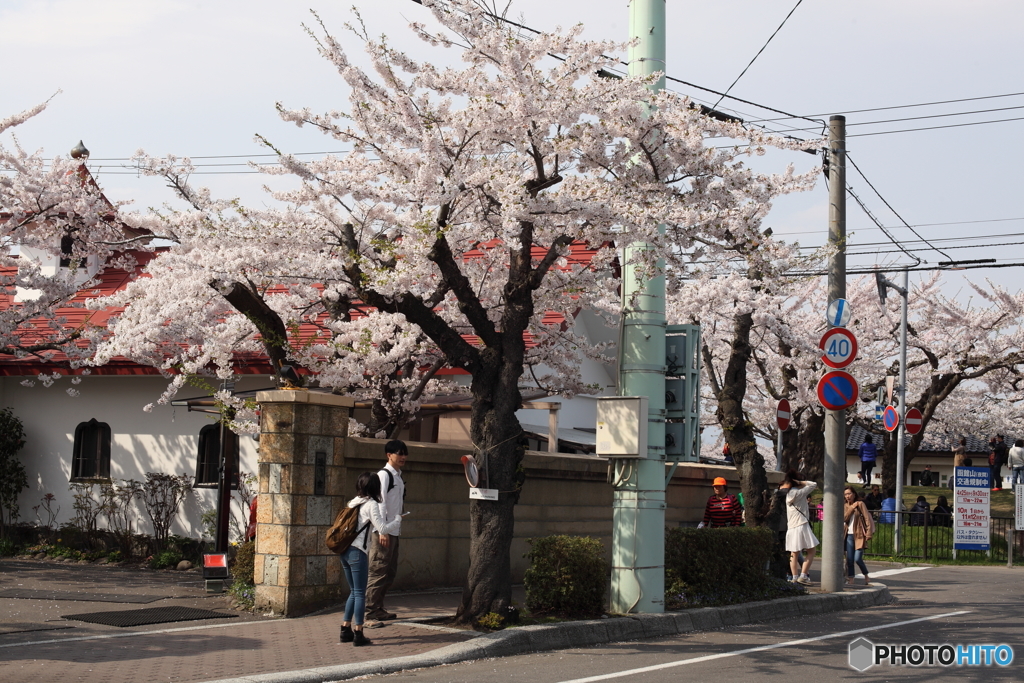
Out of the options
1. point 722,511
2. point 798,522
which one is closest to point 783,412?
point 798,522

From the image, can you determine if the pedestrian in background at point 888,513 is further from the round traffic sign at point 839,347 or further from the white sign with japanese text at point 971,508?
the round traffic sign at point 839,347

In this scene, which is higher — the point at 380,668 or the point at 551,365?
the point at 551,365

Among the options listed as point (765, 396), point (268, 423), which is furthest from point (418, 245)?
point (765, 396)

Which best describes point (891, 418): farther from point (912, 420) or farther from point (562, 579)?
point (562, 579)

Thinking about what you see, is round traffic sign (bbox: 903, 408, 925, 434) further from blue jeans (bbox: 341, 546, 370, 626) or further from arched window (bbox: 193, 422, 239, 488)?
blue jeans (bbox: 341, 546, 370, 626)

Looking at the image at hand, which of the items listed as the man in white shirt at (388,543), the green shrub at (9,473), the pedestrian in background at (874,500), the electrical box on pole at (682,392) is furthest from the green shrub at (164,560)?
the pedestrian in background at (874,500)

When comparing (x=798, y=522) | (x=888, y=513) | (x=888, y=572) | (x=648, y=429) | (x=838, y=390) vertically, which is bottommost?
(x=888, y=572)

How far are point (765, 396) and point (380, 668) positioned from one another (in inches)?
1038

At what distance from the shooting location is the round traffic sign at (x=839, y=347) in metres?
14.1

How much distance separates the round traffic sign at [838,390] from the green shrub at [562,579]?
15.3 feet

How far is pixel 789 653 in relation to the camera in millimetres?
9984

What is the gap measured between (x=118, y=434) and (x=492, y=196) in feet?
36.0

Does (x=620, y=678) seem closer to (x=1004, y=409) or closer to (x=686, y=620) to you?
(x=686, y=620)

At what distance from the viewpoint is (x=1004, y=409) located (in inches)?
1428
